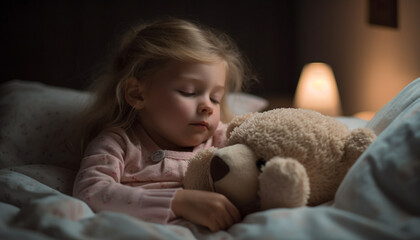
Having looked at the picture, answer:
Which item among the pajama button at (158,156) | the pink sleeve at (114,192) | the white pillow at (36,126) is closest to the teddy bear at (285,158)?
the pink sleeve at (114,192)

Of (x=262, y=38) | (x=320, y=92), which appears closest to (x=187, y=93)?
(x=320, y=92)

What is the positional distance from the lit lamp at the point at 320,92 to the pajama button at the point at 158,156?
1.32 meters

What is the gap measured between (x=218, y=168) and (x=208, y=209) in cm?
8

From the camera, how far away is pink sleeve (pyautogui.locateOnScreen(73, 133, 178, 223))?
2.34 ft

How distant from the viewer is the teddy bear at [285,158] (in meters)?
0.64

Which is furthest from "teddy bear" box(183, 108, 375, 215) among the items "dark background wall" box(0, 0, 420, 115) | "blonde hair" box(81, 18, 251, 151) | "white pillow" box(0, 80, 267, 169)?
"dark background wall" box(0, 0, 420, 115)

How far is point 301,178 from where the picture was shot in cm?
60

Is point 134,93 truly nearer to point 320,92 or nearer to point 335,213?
point 335,213

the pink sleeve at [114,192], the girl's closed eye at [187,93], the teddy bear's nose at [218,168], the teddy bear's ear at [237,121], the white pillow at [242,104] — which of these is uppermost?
the girl's closed eye at [187,93]

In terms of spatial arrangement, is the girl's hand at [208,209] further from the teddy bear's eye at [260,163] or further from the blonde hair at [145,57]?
the blonde hair at [145,57]

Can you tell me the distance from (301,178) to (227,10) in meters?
2.30

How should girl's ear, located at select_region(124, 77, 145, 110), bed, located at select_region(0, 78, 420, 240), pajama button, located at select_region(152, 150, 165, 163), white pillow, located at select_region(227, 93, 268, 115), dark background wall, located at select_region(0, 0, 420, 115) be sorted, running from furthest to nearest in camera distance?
dark background wall, located at select_region(0, 0, 420, 115), white pillow, located at select_region(227, 93, 268, 115), girl's ear, located at select_region(124, 77, 145, 110), pajama button, located at select_region(152, 150, 165, 163), bed, located at select_region(0, 78, 420, 240)

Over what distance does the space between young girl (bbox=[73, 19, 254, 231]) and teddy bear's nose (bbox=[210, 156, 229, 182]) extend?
46 millimetres

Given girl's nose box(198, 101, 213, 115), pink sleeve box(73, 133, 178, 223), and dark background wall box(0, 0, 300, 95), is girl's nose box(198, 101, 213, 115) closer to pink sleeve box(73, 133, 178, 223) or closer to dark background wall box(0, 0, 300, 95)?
pink sleeve box(73, 133, 178, 223)
